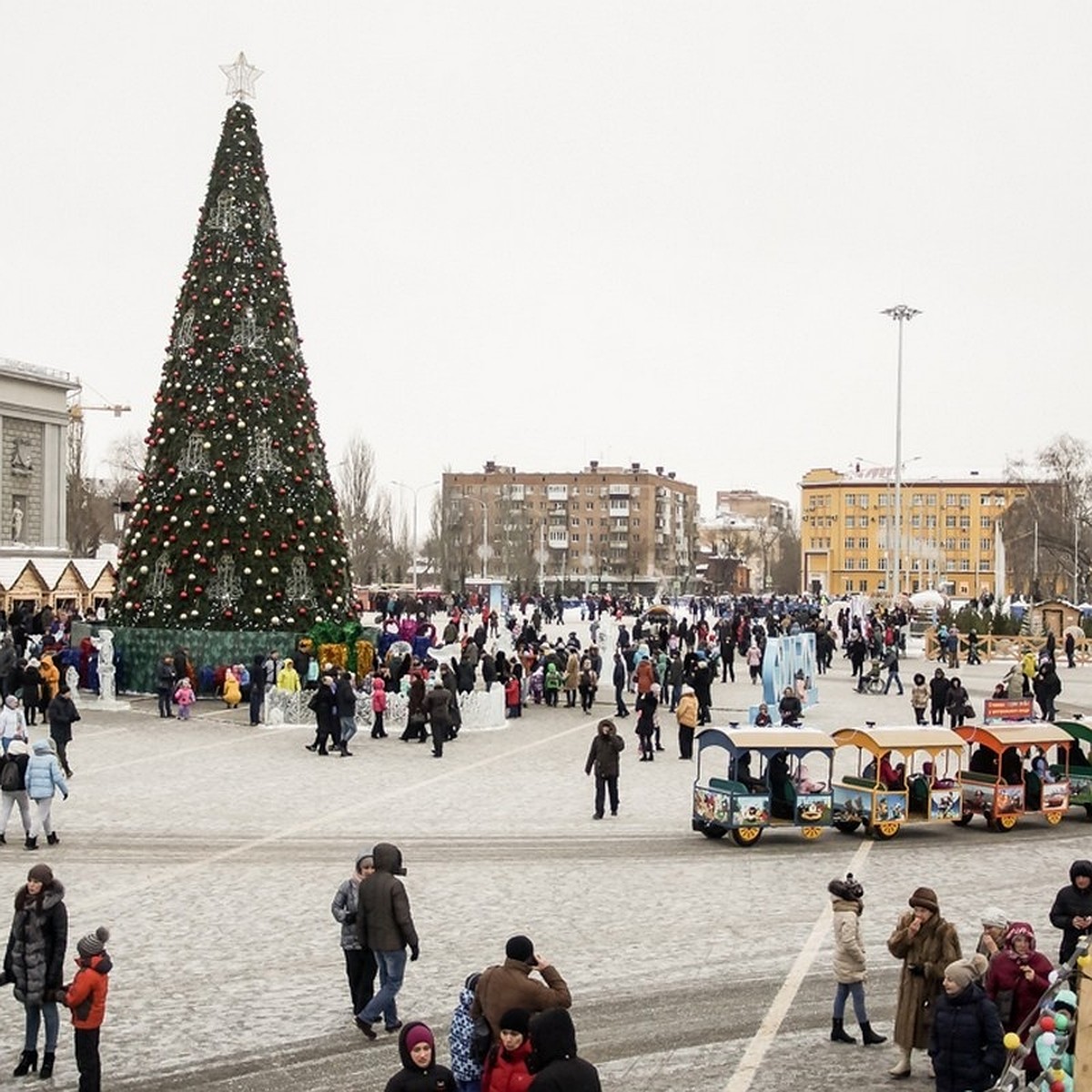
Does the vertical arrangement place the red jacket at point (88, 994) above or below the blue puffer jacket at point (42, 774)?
below

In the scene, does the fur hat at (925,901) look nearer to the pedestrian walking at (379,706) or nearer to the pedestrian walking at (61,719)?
the pedestrian walking at (61,719)

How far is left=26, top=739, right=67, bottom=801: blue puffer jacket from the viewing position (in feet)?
51.5

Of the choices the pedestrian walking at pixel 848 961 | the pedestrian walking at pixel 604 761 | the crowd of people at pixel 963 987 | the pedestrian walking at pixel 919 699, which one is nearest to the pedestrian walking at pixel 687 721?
the pedestrian walking at pixel 604 761

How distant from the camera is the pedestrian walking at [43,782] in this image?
1570 centimetres

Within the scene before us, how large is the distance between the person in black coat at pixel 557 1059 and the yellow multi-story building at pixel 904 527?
143 meters

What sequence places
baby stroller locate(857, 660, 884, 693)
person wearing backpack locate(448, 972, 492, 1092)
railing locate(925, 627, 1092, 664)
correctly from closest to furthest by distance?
person wearing backpack locate(448, 972, 492, 1092)
baby stroller locate(857, 660, 884, 693)
railing locate(925, 627, 1092, 664)

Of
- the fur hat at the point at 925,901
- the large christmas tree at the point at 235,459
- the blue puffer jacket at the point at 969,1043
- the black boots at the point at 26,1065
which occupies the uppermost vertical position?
the large christmas tree at the point at 235,459

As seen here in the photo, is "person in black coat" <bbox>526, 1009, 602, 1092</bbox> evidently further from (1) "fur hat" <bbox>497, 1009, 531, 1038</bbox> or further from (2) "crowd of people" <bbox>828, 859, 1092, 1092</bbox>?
(2) "crowd of people" <bbox>828, 859, 1092, 1092</bbox>

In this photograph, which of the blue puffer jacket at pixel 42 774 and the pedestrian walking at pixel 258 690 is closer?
the blue puffer jacket at pixel 42 774

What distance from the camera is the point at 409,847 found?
1641 centimetres

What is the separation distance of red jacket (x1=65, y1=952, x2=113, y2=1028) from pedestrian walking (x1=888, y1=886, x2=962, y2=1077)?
16.4 ft

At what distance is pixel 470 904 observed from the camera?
1358cm

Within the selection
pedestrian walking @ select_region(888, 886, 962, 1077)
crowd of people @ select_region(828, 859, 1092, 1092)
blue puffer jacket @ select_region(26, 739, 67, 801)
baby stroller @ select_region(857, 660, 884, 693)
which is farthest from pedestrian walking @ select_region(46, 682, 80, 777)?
baby stroller @ select_region(857, 660, 884, 693)

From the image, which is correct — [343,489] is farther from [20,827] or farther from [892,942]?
[892,942]
